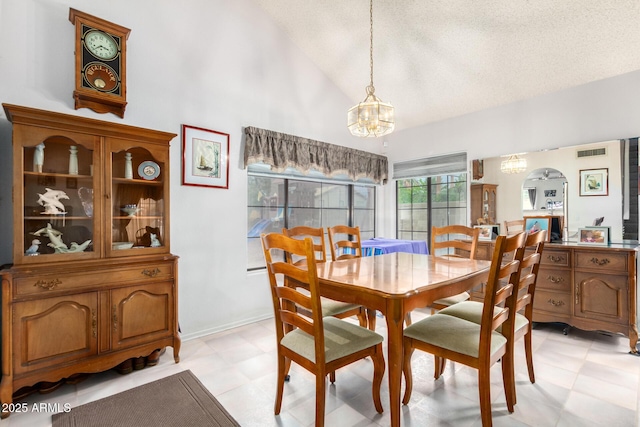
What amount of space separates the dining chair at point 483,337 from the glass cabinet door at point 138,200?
2.01 metres

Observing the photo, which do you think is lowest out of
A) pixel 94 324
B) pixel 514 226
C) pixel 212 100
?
pixel 94 324

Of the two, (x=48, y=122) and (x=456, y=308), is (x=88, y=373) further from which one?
(x=456, y=308)

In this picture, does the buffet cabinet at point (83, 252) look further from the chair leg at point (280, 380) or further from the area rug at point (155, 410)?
the chair leg at point (280, 380)

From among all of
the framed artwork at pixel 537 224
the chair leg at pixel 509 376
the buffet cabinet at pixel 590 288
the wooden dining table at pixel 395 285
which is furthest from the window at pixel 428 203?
A: the chair leg at pixel 509 376

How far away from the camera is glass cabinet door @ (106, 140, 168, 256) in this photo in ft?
7.52

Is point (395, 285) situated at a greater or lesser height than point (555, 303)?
greater

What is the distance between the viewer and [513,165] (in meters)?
3.51

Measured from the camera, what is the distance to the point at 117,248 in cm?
222

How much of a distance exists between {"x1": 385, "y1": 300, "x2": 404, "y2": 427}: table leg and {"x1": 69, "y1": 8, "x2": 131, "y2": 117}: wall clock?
2.52 meters

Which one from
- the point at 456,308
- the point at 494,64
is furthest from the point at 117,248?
the point at 494,64

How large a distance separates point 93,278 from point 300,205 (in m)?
2.37

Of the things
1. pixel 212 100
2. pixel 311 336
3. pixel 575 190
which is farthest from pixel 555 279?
pixel 212 100

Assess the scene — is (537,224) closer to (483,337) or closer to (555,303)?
(555,303)

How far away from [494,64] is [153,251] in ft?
12.1
